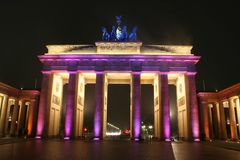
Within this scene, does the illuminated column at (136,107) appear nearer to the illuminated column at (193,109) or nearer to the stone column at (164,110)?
the stone column at (164,110)

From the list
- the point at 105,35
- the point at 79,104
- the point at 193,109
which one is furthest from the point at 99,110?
the point at 193,109

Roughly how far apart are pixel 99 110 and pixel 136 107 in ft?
22.3

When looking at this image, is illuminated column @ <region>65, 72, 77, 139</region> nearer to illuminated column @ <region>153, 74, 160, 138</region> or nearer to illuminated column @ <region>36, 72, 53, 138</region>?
illuminated column @ <region>36, 72, 53, 138</region>

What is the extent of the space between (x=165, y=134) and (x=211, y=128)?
16497 millimetres

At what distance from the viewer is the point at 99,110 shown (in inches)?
1624

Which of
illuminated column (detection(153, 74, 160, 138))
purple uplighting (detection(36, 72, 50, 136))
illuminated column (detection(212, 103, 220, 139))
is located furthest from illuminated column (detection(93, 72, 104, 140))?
illuminated column (detection(212, 103, 220, 139))

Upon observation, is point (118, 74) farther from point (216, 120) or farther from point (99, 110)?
point (216, 120)

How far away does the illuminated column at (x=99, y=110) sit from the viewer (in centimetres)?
4028

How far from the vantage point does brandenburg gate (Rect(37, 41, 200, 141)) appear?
40.9m

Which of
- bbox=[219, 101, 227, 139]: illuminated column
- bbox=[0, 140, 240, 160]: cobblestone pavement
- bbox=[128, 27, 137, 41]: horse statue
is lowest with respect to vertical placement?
bbox=[0, 140, 240, 160]: cobblestone pavement

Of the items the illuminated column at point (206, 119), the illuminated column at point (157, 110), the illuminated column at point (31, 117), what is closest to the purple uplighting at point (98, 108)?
the illuminated column at point (157, 110)

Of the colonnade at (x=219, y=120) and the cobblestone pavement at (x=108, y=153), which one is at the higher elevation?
the colonnade at (x=219, y=120)

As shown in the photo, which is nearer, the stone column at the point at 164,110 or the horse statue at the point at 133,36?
the stone column at the point at 164,110

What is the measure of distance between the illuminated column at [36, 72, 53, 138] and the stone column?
2105 cm
